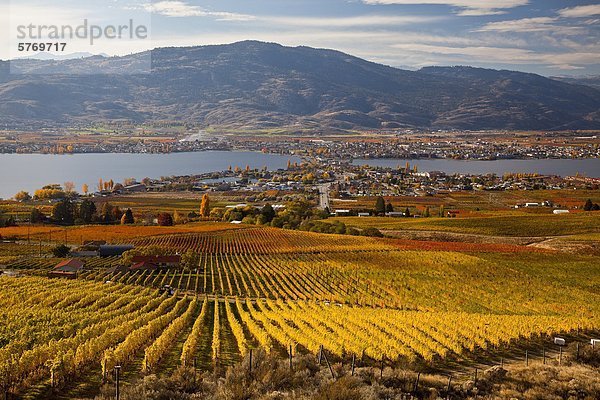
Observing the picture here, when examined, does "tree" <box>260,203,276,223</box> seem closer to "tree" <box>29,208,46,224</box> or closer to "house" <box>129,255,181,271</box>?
"tree" <box>29,208,46,224</box>

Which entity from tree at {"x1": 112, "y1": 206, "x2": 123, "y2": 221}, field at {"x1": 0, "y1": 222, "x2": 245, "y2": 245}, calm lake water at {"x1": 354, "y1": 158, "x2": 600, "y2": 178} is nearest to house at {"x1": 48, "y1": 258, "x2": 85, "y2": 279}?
field at {"x1": 0, "y1": 222, "x2": 245, "y2": 245}

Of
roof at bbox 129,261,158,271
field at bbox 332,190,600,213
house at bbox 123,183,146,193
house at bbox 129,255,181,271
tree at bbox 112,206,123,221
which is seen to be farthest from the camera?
house at bbox 123,183,146,193

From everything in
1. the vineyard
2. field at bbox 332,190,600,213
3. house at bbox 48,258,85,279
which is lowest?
house at bbox 48,258,85,279

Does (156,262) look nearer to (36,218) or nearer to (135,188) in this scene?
(36,218)

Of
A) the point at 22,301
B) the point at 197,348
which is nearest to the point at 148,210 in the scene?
the point at 22,301

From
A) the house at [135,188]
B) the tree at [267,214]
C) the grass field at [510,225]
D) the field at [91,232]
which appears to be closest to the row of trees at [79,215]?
the field at [91,232]

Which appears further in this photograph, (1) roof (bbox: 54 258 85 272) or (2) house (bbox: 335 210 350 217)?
(2) house (bbox: 335 210 350 217)

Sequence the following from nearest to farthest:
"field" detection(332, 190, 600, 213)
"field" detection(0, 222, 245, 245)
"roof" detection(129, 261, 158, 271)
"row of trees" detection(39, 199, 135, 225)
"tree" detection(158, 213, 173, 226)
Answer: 1. "roof" detection(129, 261, 158, 271)
2. "field" detection(0, 222, 245, 245)
3. "tree" detection(158, 213, 173, 226)
4. "row of trees" detection(39, 199, 135, 225)
5. "field" detection(332, 190, 600, 213)

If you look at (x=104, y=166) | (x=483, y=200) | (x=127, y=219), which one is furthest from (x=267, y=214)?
(x=104, y=166)
